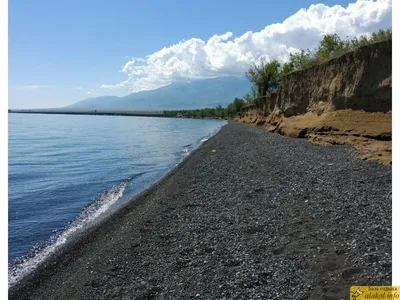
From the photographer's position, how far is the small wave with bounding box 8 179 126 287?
11.7m

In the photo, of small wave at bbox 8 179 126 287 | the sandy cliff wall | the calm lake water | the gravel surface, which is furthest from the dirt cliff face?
small wave at bbox 8 179 126 287

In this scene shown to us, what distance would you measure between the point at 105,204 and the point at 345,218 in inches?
569

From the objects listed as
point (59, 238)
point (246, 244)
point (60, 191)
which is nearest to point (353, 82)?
point (246, 244)

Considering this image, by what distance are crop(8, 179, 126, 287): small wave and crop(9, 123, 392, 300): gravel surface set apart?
80 centimetres

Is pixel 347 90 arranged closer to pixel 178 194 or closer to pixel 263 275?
pixel 178 194

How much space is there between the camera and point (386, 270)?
20.9 feet

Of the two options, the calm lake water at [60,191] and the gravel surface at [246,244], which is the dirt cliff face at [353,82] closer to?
the gravel surface at [246,244]

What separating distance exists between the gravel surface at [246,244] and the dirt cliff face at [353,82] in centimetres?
686

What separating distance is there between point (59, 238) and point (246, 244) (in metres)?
9.42

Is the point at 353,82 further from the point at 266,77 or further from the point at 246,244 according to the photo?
the point at 266,77

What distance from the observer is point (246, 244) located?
30.0 ft

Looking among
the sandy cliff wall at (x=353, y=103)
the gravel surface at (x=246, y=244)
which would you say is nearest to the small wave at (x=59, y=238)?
the gravel surface at (x=246, y=244)

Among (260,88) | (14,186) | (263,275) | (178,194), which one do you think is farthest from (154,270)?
(260,88)

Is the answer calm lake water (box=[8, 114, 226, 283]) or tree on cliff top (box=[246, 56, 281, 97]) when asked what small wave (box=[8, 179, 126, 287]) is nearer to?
calm lake water (box=[8, 114, 226, 283])
